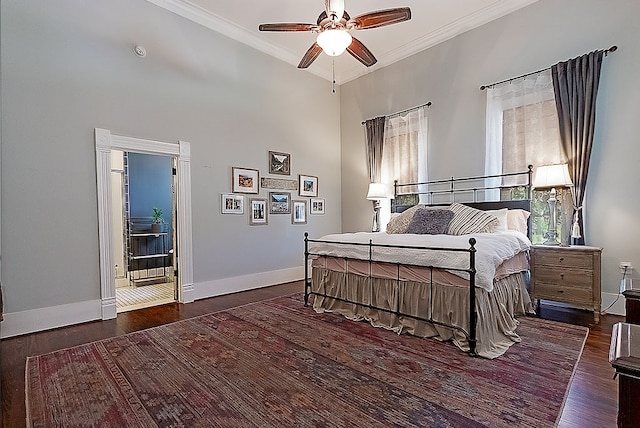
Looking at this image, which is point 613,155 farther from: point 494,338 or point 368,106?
point 368,106

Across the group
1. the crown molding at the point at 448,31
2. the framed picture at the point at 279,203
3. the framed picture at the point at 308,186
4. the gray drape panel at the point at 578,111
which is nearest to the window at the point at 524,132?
the gray drape panel at the point at 578,111

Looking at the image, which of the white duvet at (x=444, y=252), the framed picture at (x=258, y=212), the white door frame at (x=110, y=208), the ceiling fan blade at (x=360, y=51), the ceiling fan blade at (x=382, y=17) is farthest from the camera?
the framed picture at (x=258, y=212)

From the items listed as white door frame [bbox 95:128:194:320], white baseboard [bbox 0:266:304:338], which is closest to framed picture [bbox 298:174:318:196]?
white baseboard [bbox 0:266:304:338]

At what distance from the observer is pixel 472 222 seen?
4.04 m

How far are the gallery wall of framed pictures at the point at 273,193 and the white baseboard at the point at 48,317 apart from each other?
206 centimetres

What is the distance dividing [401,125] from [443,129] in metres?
0.82

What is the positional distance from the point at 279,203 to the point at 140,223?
3.13m

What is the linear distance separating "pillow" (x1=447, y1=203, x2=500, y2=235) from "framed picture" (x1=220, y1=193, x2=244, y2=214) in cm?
318

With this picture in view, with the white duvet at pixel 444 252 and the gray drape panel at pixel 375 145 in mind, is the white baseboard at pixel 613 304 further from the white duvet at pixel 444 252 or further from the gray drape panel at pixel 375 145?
the gray drape panel at pixel 375 145

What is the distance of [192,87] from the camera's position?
4.67m

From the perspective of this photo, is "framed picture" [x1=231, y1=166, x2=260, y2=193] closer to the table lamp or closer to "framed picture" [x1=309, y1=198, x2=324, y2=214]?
"framed picture" [x1=309, y1=198, x2=324, y2=214]

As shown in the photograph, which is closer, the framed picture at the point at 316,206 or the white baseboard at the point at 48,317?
the white baseboard at the point at 48,317

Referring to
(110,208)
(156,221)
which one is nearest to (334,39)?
(110,208)

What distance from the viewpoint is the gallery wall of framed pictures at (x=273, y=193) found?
5172mm
